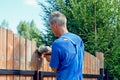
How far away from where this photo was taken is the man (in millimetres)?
3369

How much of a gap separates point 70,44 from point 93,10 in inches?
385

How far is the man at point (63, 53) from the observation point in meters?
3.37

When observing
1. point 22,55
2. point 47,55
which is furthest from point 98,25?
point 22,55

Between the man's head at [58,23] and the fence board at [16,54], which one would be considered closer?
the man's head at [58,23]

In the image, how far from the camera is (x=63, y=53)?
3379mm

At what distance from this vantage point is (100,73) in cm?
732

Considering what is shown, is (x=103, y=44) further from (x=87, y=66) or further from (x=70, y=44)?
(x=70, y=44)

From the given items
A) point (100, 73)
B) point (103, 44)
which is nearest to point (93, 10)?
point (103, 44)

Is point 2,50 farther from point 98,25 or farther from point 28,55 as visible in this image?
point 98,25

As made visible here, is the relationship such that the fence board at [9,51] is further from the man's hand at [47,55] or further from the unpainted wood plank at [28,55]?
the man's hand at [47,55]

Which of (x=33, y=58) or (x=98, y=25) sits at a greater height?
(x=98, y=25)

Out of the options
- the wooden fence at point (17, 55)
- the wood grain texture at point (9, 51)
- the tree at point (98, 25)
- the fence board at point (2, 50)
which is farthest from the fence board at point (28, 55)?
the tree at point (98, 25)

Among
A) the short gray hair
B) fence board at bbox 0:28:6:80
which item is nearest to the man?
the short gray hair

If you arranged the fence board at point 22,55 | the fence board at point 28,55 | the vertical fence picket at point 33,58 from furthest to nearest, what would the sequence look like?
the vertical fence picket at point 33,58, the fence board at point 28,55, the fence board at point 22,55
